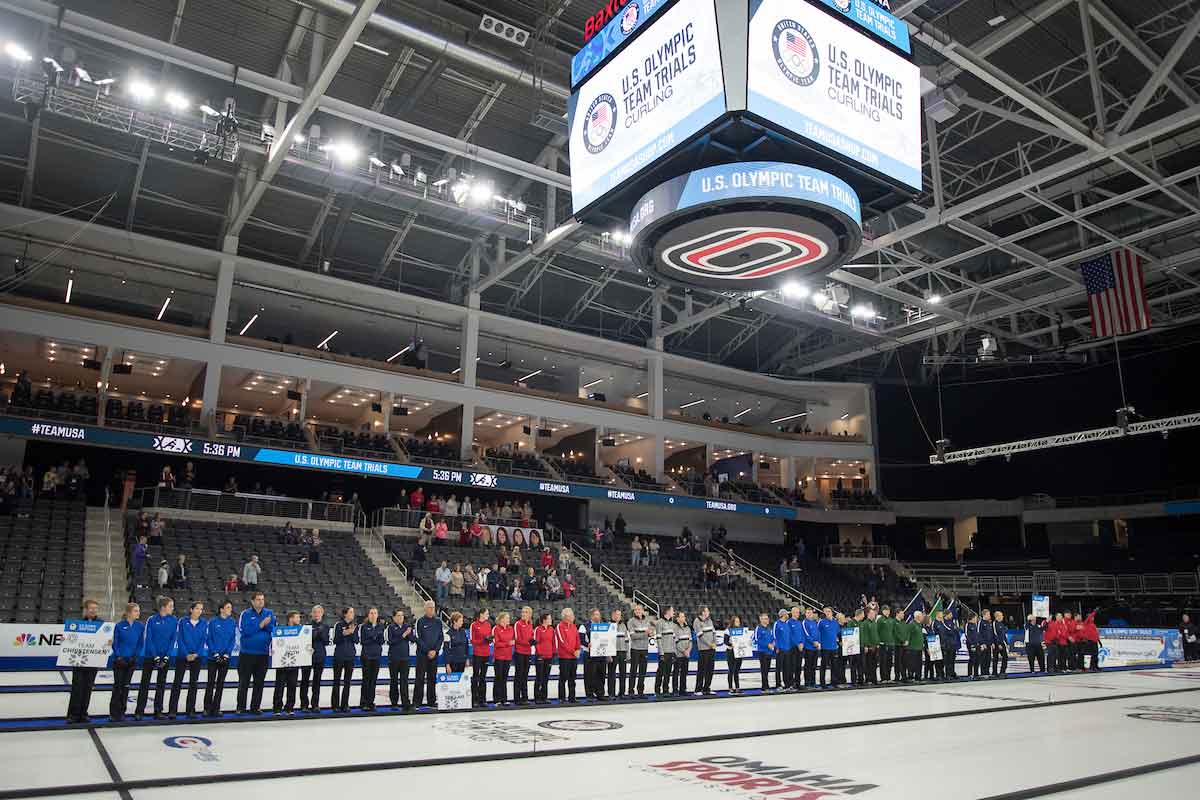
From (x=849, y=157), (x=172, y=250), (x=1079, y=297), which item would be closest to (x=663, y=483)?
(x=1079, y=297)

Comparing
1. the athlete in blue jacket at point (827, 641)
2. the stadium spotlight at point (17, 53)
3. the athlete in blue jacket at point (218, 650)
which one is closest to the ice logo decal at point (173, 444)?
the stadium spotlight at point (17, 53)

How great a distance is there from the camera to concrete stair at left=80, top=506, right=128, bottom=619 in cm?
1881

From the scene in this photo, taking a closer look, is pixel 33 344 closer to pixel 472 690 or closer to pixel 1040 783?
pixel 472 690

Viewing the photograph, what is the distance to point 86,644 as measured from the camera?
982cm

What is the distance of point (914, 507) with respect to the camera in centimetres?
4219

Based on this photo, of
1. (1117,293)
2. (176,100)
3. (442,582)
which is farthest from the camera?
(1117,293)

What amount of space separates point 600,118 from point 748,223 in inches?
104

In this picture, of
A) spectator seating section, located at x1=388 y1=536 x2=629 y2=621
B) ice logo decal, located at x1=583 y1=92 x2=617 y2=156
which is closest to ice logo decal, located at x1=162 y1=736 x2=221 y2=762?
ice logo decal, located at x1=583 y1=92 x2=617 y2=156

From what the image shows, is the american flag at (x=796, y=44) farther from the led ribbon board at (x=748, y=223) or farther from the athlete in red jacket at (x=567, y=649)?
the athlete in red jacket at (x=567, y=649)

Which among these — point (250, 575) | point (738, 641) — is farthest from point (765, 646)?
point (250, 575)

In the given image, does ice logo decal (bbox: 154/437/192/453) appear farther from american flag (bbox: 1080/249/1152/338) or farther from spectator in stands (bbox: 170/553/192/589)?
american flag (bbox: 1080/249/1152/338)

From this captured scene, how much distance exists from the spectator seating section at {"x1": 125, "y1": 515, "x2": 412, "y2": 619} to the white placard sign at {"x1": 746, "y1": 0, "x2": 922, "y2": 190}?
15.4 metres

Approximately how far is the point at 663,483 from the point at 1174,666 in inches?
737

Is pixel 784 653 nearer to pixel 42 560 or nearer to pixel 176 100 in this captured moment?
pixel 42 560
